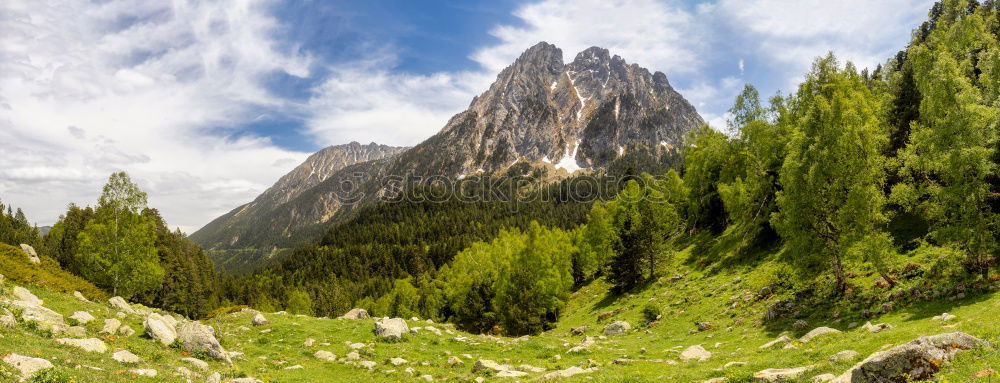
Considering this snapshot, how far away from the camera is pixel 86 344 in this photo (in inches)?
622

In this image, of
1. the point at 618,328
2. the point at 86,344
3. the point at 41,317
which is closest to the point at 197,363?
the point at 86,344

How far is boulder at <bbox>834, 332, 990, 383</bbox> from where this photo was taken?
35.7 feet

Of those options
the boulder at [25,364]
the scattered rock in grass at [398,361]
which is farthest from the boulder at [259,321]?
the boulder at [25,364]

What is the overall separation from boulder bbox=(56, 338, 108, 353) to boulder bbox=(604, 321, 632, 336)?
1291 inches

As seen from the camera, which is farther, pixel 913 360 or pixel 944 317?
pixel 944 317

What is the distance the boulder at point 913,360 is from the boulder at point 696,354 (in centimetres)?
1071

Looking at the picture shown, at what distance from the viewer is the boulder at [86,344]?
1546cm

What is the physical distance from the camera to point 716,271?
44.3m

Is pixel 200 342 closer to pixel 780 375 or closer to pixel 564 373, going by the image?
pixel 564 373

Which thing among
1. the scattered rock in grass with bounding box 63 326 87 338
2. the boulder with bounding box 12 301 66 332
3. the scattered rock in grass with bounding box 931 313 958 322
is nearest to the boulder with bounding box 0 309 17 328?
the boulder with bounding box 12 301 66 332

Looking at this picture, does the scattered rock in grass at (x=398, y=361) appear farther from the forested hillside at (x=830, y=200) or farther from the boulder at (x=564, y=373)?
the forested hillside at (x=830, y=200)

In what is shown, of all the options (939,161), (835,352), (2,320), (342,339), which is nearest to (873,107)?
(939,161)

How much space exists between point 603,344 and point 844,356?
17.5 meters

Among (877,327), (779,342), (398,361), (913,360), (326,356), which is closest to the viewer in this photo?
(913,360)
